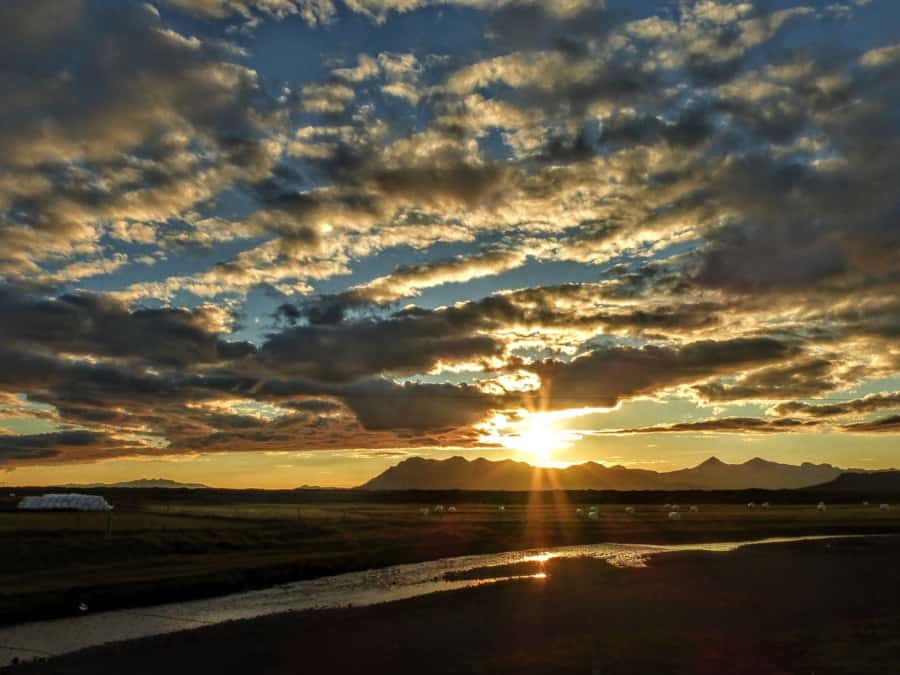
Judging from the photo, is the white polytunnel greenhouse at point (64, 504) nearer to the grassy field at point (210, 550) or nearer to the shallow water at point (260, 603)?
the grassy field at point (210, 550)

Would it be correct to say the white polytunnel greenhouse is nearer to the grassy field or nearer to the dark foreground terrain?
the grassy field

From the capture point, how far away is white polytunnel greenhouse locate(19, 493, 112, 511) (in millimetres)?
106144

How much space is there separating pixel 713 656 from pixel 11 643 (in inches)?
1007

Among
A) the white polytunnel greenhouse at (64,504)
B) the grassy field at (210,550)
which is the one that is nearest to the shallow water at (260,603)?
the grassy field at (210,550)

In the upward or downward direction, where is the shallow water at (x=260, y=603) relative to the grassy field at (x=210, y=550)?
downward

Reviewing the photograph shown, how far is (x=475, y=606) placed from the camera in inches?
1465

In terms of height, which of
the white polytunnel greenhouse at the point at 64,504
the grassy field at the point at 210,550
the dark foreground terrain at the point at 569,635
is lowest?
the dark foreground terrain at the point at 569,635

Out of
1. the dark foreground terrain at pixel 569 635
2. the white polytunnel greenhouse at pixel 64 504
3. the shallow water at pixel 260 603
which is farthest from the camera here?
the white polytunnel greenhouse at pixel 64 504

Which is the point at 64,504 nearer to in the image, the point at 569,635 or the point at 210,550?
the point at 210,550

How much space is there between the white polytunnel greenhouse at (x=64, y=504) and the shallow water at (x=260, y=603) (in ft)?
212

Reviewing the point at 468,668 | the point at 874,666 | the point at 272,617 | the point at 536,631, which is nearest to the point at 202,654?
the point at 272,617

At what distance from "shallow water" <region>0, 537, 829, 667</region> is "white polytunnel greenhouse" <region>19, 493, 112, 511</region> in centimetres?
6454

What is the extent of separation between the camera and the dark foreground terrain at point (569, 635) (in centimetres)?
2434

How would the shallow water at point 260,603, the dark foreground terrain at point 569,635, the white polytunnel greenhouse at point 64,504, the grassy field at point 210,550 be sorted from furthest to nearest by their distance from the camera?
the white polytunnel greenhouse at point 64,504 → the grassy field at point 210,550 → the shallow water at point 260,603 → the dark foreground terrain at point 569,635
